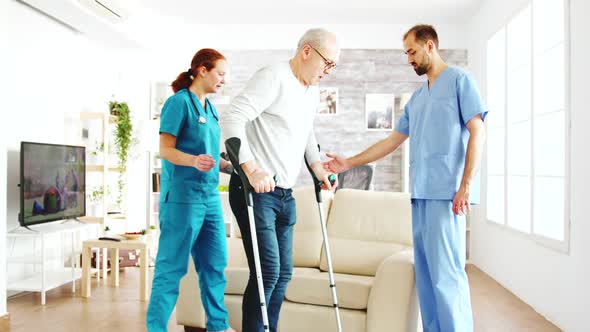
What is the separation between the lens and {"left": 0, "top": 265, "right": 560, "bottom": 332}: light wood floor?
142 inches

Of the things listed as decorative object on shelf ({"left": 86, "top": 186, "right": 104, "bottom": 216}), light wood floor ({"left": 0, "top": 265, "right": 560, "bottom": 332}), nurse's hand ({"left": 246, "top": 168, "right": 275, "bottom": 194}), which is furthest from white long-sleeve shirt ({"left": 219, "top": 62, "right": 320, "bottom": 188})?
decorative object on shelf ({"left": 86, "top": 186, "right": 104, "bottom": 216})

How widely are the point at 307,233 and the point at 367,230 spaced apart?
0.38 meters

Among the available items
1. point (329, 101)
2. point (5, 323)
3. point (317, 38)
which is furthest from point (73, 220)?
point (317, 38)

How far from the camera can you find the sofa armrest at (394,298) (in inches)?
105

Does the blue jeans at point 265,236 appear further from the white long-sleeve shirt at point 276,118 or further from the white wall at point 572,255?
the white wall at point 572,255

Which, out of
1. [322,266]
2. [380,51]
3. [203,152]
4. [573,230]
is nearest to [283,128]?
[203,152]

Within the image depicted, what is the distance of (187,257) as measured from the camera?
2.85 metres

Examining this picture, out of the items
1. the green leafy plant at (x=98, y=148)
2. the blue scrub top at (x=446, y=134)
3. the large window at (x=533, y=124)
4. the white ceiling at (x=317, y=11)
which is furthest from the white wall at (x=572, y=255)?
the green leafy plant at (x=98, y=148)

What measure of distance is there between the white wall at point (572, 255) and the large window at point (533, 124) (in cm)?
9

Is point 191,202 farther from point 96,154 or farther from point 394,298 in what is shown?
point 96,154

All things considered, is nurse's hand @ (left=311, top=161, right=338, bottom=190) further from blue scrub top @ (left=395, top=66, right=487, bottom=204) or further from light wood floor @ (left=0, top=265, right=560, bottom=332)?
light wood floor @ (left=0, top=265, right=560, bottom=332)

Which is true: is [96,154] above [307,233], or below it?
above

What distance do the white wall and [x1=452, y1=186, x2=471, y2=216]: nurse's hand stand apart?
1.35 m

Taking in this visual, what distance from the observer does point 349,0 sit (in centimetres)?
642
